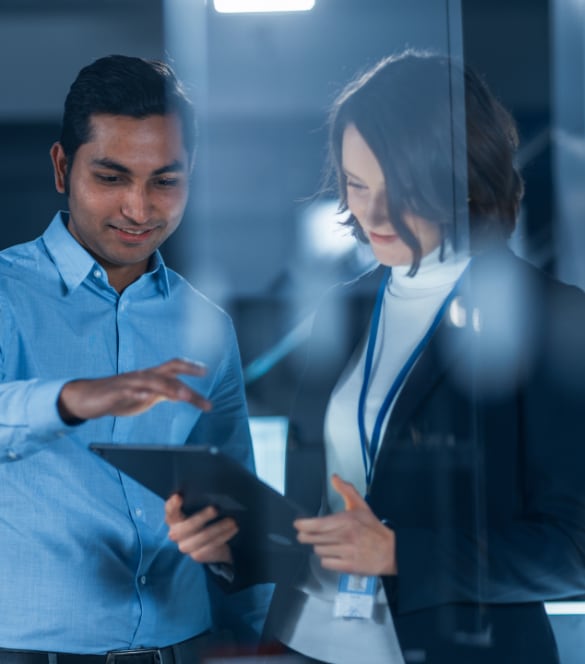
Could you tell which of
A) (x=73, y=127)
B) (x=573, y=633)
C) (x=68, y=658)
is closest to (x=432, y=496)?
(x=573, y=633)

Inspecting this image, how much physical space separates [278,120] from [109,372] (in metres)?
0.67

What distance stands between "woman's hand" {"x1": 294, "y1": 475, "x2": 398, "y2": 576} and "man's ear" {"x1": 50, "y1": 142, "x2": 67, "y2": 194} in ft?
2.96

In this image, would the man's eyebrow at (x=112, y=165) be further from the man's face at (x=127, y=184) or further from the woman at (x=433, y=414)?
the woman at (x=433, y=414)

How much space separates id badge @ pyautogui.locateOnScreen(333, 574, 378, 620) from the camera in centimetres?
168

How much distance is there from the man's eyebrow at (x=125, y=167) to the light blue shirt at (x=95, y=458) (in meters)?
0.16

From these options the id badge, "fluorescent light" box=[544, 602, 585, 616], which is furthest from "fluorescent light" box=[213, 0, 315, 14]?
"fluorescent light" box=[544, 602, 585, 616]

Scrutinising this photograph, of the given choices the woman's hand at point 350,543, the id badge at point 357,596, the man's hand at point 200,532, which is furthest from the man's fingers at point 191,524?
the id badge at point 357,596

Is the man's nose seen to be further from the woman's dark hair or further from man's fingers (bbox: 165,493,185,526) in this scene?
man's fingers (bbox: 165,493,185,526)

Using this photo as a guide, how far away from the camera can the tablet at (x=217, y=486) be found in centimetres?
150

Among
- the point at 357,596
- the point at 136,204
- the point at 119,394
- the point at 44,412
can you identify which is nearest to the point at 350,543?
the point at 357,596

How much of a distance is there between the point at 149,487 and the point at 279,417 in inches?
12.5

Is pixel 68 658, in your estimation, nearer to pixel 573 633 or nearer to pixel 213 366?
pixel 213 366

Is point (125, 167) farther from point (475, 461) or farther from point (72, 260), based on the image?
point (475, 461)

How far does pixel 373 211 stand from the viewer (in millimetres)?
1775
